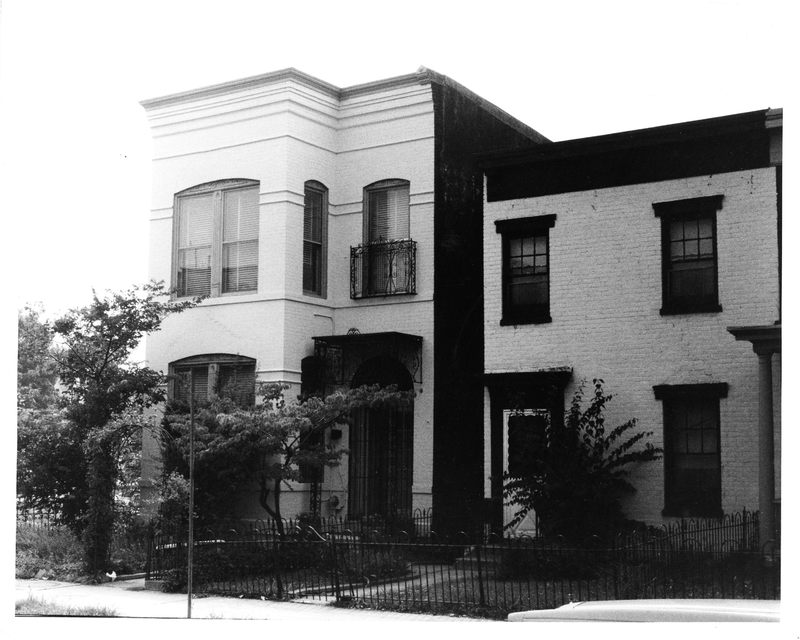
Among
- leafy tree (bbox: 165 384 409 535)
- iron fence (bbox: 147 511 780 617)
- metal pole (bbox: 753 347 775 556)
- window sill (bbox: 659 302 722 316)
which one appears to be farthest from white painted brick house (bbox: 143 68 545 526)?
metal pole (bbox: 753 347 775 556)

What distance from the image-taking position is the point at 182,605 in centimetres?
1137

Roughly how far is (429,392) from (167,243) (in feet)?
12.6

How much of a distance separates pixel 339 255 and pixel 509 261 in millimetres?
2357

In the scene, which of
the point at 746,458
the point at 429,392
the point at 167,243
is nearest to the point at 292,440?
the point at 429,392

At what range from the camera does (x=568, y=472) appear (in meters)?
12.5

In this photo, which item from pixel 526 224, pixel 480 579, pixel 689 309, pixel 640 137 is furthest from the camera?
pixel 526 224

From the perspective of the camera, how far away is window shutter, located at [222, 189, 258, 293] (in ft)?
42.8

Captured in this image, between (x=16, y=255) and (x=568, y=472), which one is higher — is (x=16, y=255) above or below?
above

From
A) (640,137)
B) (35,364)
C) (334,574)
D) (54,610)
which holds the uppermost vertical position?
(640,137)

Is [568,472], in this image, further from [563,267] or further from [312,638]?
[312,638]

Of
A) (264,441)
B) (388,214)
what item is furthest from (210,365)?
(388,214)

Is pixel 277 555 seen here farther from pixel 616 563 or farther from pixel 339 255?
pixel 616 563

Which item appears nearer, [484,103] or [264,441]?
[264,441]

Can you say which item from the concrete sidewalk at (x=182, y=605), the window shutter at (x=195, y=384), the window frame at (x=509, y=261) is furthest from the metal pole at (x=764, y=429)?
the window shutter at (x=195, y=384)
